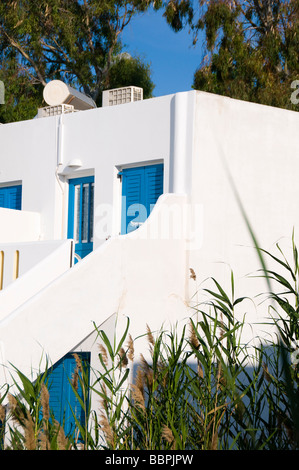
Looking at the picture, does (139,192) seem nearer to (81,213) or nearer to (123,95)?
(81,213)

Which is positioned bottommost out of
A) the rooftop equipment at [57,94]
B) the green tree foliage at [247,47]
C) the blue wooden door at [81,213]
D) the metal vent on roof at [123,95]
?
the blue wooden door at [81,213]

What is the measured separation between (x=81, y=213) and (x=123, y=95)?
7.16 ft

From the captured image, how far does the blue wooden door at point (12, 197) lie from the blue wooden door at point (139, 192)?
2.38 m

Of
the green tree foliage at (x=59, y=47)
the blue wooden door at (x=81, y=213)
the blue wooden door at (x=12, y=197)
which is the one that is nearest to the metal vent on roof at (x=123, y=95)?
the blue wooden door at (x=81, y=213)

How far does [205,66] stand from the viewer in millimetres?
23266

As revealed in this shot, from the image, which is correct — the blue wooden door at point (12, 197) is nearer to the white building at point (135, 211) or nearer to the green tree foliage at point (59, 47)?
the white building at point (135, 211)

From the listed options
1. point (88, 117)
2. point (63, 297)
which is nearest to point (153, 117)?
point (88, 117)

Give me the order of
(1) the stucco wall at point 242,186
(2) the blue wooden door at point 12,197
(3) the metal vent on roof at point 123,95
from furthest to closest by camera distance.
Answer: (2) the blue wooden door at point 12,197, (3) the metal vent on roof at point 123,95, (1) the stucco wall at point 242,186

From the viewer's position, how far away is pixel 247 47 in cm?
2300

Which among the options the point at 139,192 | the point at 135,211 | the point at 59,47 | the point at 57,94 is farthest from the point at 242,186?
the point at 59,47

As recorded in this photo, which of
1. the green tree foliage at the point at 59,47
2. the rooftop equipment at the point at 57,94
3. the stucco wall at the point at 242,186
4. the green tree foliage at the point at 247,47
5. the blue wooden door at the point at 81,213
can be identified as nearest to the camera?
the stucco wall at the point at 242,186

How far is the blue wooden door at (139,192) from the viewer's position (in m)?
12.7

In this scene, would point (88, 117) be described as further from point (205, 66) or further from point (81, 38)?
point (81, 38)

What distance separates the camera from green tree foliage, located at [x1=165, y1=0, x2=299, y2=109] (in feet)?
73.6
